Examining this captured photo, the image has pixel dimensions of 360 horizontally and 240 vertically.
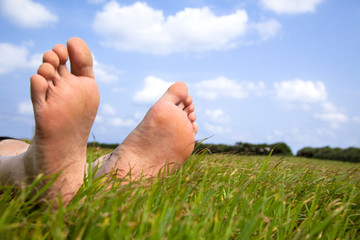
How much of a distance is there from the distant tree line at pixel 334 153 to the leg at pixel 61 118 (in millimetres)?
6820

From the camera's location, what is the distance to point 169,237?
874 millimetres

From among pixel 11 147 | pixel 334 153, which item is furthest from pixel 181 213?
pixel 334 153

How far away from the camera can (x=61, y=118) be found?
1370 mm

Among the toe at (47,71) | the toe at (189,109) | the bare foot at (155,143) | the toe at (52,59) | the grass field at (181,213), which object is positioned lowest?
the grass field at (181,213)

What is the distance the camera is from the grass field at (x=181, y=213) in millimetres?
870

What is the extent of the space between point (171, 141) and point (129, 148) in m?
0.23

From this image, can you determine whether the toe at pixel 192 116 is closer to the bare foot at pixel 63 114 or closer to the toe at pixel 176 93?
the toe at pixel 176 93

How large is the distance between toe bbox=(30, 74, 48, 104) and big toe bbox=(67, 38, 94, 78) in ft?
0.63

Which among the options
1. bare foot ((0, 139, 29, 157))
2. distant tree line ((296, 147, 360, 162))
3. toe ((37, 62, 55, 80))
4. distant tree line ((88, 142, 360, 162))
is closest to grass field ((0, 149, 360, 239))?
toe ((37, 62, 55, 80))

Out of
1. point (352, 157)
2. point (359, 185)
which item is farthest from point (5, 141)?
point (352, 157)

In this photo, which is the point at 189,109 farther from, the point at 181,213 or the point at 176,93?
the point at 181,213

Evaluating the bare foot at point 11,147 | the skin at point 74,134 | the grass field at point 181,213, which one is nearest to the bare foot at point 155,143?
the skin at point 74,134

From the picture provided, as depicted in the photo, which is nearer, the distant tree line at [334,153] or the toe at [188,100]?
the toe at [188,100]

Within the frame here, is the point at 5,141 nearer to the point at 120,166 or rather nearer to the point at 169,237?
the point at 120,166
